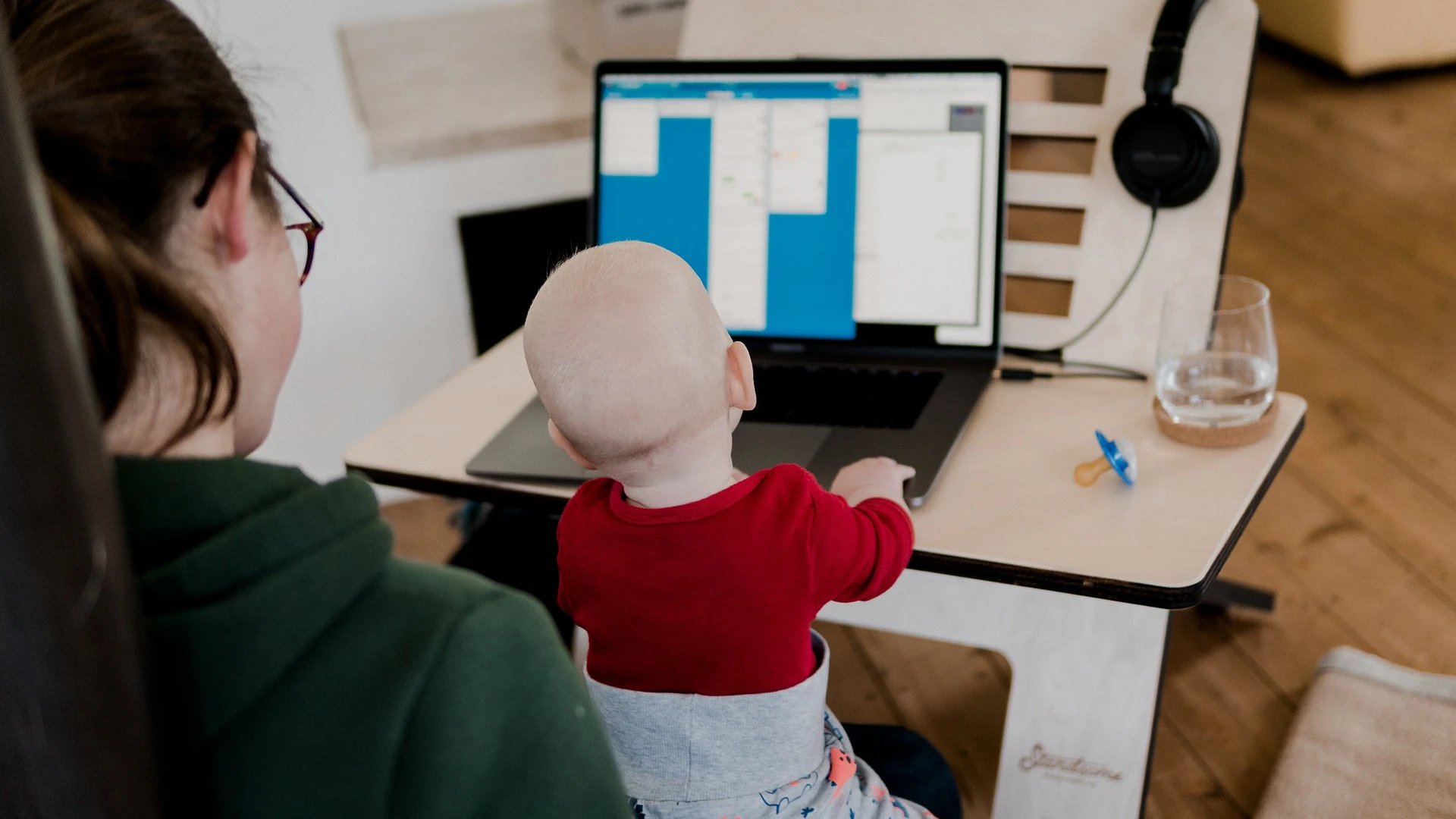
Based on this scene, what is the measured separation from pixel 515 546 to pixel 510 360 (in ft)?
1.43

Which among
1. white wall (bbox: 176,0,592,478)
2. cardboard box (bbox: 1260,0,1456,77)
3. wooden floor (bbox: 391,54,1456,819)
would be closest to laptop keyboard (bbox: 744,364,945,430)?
wooden floor (bbox: 391,54,1456,819)

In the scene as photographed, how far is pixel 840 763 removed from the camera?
97 centimetres

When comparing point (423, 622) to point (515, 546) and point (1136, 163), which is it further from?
point (515, 546)

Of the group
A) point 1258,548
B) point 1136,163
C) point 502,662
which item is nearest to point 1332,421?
point 1258,548

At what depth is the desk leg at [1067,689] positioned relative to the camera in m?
1.15

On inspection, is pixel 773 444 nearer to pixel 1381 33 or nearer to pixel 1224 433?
pixel 1224 433

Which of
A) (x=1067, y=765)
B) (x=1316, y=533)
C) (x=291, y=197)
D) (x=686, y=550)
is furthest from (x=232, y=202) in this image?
(x=1316, y=533)

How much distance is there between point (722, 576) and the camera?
0.85m

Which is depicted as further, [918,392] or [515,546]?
[515,546]

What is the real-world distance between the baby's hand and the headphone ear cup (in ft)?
1.41

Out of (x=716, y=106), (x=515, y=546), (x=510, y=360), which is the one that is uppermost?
(x=716, y=106)

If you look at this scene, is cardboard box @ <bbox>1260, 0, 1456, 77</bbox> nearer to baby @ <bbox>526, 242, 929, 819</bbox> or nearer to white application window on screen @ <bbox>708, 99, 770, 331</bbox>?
white application window on screen @ <bbox>708, 99, 770, 331</bbox>

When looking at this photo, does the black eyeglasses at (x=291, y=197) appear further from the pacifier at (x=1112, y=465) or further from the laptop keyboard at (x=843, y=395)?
the pacifier at (x=1112, y=465)

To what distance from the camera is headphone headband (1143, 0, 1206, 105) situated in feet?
3.76
